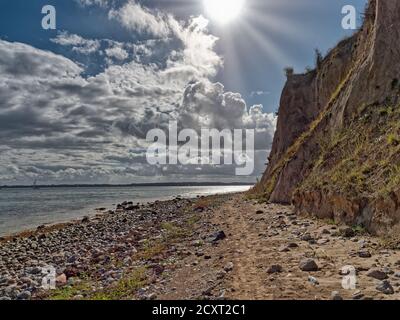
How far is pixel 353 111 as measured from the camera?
72.2ft

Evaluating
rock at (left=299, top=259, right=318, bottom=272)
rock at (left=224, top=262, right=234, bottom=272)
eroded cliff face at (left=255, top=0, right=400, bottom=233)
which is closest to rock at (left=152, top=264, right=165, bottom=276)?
rock at (left=224, top=262, right=234, bottom=272)

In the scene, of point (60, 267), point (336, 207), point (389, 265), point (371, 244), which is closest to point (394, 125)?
point (336, 207)

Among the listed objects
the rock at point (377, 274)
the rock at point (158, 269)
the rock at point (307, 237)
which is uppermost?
the rock at point (377, 274)

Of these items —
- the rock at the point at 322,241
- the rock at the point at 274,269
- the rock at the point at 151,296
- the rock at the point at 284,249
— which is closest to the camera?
the rock at the point at 151,296

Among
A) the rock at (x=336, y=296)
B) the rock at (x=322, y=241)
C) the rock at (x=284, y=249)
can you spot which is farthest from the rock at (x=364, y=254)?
the rock at (x=336, y=296)

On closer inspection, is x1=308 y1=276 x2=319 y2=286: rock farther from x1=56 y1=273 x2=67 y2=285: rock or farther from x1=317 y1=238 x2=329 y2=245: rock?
x1=56 y1=273 x2=67 y2=285: rock

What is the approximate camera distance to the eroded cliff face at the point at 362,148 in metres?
14.0

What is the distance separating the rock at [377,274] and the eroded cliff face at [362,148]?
3.82 metres

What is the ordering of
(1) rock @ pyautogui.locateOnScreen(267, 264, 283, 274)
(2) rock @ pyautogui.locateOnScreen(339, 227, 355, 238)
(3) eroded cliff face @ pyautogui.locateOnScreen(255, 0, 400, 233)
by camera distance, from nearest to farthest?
1. (1) rock @ pyautogui.locateOnScreen(267, 264, 283, 274)
2. (2) rock @ pyautogui.locateOnScreen(339, 227, 355, 238)
3. (3) eroded cliff face @ pyautogui.locateOnScreen(255, 0, 400, 233)

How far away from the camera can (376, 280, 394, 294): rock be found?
7.73m

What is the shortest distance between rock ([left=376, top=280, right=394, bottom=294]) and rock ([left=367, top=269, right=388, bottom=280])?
0.64m

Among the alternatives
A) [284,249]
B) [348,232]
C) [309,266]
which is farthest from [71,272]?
[348,232]

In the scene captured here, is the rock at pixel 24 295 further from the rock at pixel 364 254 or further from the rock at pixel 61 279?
the rock at pixel 364 254
